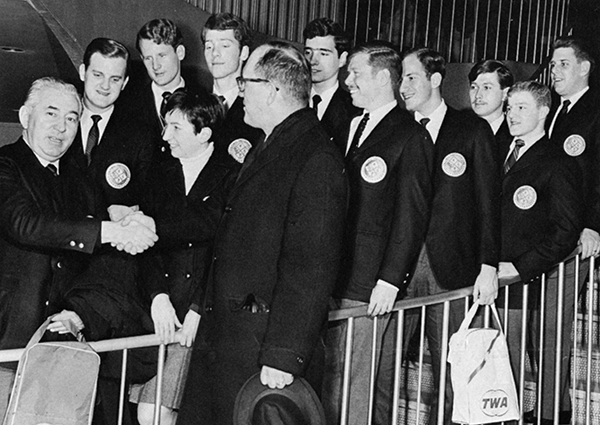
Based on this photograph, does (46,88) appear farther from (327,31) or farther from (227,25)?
(327,31)

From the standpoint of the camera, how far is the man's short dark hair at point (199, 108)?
414 centimetres

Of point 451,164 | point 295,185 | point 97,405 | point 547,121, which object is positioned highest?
point 547,121

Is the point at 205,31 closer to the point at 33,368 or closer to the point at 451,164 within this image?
the point at 451,164

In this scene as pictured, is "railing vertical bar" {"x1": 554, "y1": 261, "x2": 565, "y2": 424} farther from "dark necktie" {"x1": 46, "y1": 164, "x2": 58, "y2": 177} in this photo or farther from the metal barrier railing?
"dark necktie" {"x1": 46, "y1": 164, "x2": 58, "y2": 177}

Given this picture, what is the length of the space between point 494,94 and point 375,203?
4.24 feet

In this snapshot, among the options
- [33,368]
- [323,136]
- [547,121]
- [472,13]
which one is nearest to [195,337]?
[33,368]

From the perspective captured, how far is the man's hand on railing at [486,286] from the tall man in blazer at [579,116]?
0.75m

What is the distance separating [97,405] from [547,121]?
9.66 ft

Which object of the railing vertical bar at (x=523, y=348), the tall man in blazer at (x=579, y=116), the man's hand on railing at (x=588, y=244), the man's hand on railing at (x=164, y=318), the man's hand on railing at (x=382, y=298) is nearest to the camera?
the man's hand on railing at (x=164, y=318)

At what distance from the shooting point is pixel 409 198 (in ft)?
13.7

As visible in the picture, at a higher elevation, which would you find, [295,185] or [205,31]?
[205,31]

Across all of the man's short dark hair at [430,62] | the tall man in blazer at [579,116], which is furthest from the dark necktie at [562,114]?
the man's short dark hair at [430,62]

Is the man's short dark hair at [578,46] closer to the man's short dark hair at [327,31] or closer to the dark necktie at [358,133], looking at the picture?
the man's short dark hair at [327,31]

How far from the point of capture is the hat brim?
309 cm
